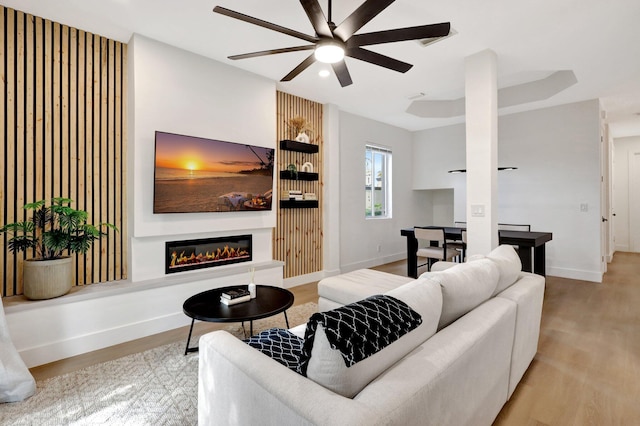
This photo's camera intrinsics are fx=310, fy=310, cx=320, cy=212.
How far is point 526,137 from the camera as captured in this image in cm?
540

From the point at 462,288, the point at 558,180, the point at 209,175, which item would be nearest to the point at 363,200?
the point at 209,175

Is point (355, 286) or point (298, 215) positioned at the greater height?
point (298, 215)

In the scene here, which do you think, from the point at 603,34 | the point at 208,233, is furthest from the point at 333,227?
the point at 603,34

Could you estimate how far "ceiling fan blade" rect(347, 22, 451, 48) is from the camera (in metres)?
1.92

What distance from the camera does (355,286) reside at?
9.02 feet

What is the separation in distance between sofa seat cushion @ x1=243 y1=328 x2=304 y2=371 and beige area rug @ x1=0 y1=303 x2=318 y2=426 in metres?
0.66

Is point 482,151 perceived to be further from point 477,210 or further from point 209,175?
point 209,175

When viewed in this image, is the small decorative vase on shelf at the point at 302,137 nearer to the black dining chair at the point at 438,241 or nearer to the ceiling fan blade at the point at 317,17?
the black dining chair at the point at 438,241

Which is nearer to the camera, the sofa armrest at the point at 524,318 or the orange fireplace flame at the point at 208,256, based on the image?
the sofa armrest at the point at 524,318

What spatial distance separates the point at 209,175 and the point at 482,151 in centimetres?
293

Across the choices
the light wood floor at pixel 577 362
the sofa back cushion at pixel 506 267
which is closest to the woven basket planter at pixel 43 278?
the light wood floor at pixel 577 362

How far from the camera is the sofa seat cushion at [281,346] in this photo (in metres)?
1.45

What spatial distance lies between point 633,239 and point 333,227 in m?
7.51

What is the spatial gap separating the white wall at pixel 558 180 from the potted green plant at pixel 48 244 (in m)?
6.18
